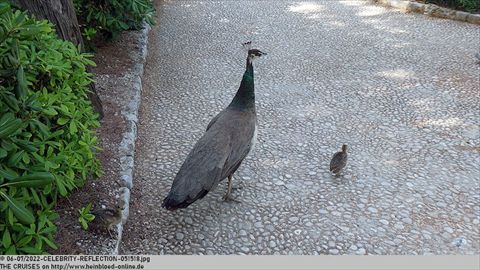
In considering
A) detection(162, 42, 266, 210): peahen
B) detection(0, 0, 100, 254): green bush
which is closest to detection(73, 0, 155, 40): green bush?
detection(162, 42, 266, 210): peahen

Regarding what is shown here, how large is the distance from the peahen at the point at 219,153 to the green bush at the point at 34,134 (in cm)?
64

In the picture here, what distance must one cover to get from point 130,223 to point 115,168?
565 millimetres

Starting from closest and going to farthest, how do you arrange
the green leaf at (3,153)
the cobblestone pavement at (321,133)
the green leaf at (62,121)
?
the green leaf at (3,153) < the green leaf at (62,121) < the cobblestone pavement at (321,133)

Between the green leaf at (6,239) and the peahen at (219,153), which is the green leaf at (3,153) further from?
the peahen at (219,153)

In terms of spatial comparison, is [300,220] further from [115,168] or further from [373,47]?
[373,47]

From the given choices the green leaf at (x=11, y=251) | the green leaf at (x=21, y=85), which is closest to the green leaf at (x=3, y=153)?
the green leaf at (x=21, y=85)

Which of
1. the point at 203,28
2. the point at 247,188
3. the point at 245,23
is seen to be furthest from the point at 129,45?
the point at 247,188

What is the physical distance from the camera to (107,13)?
6078 mm

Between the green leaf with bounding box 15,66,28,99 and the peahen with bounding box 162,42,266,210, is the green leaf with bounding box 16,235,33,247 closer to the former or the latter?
the green leaf with bounding box 15,66,28,99

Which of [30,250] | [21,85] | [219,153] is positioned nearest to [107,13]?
[219,153]

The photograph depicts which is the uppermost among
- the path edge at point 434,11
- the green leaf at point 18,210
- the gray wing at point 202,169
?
the green leaf at point 18,210

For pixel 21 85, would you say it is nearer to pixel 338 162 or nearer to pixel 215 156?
pixel 215 156

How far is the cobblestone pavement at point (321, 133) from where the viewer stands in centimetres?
375

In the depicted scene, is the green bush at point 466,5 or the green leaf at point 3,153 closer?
the green leaf at point 3,153
